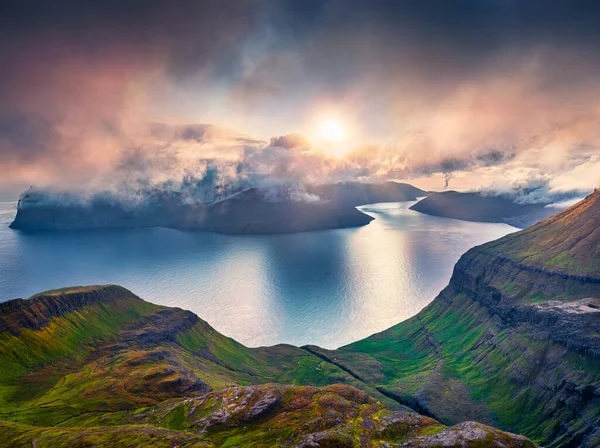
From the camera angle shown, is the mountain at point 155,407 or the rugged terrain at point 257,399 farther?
the rugged terrain at point 257,399

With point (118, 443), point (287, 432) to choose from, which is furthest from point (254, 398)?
point (118, 443)

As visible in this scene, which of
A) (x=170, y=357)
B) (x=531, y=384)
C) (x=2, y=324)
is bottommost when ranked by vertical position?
(x=531, y=384)

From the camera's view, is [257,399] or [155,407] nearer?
[155,407]

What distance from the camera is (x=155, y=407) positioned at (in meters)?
136

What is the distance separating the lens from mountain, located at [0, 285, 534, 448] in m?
106

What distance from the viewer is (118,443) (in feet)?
331

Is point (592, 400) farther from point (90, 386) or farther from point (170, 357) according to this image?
point (90, 386)

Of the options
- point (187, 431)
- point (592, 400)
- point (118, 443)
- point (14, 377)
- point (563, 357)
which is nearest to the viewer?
point (118, 443)

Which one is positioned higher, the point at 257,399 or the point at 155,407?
the point at 257,399

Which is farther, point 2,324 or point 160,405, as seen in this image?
point 2,324

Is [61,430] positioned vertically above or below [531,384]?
above

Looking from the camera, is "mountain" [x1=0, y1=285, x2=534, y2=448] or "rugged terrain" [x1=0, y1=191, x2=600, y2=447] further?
"rugged terrain" [x1=0, y1=191, x2=600, y2=447]

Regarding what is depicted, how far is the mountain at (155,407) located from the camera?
106 meters

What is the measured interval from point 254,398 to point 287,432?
89.3 feet
